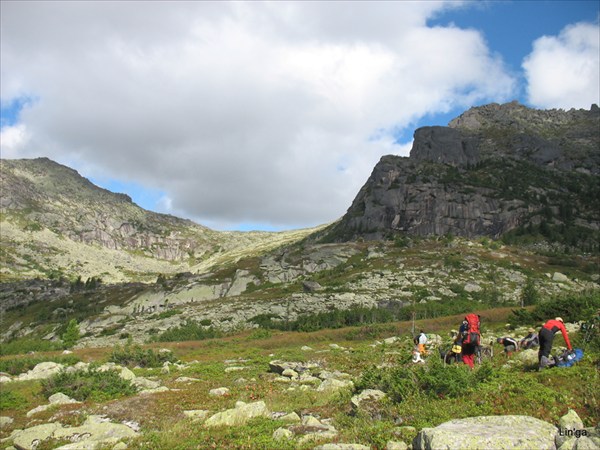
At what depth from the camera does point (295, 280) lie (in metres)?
81.8

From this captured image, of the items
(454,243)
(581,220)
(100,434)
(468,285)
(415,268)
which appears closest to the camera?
(100,434)

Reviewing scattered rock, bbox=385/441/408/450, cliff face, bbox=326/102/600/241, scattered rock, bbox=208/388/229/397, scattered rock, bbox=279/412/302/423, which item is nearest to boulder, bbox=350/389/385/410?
scattered rock, bbox=279/412/302/423

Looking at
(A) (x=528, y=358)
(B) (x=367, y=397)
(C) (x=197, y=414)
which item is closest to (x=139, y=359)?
(C) (x=197, y=414)

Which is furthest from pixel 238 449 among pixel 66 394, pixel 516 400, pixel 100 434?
pixel 66 394

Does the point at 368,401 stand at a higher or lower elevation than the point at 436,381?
lower

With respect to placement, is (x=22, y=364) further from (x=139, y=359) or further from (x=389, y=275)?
(x=389, y=275)

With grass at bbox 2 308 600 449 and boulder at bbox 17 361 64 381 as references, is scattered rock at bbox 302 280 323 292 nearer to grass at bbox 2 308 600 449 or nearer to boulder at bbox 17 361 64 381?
boulder at bbox 17 361 64 381

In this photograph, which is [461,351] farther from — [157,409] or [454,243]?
[454,243]

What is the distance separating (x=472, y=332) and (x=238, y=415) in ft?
31.4

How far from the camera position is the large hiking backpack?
51.3ft

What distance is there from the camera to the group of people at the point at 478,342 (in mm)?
13273

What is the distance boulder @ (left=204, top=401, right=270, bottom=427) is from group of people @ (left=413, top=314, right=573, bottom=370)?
786 centimetres

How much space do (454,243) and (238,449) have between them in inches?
3612

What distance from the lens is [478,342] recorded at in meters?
15.9
